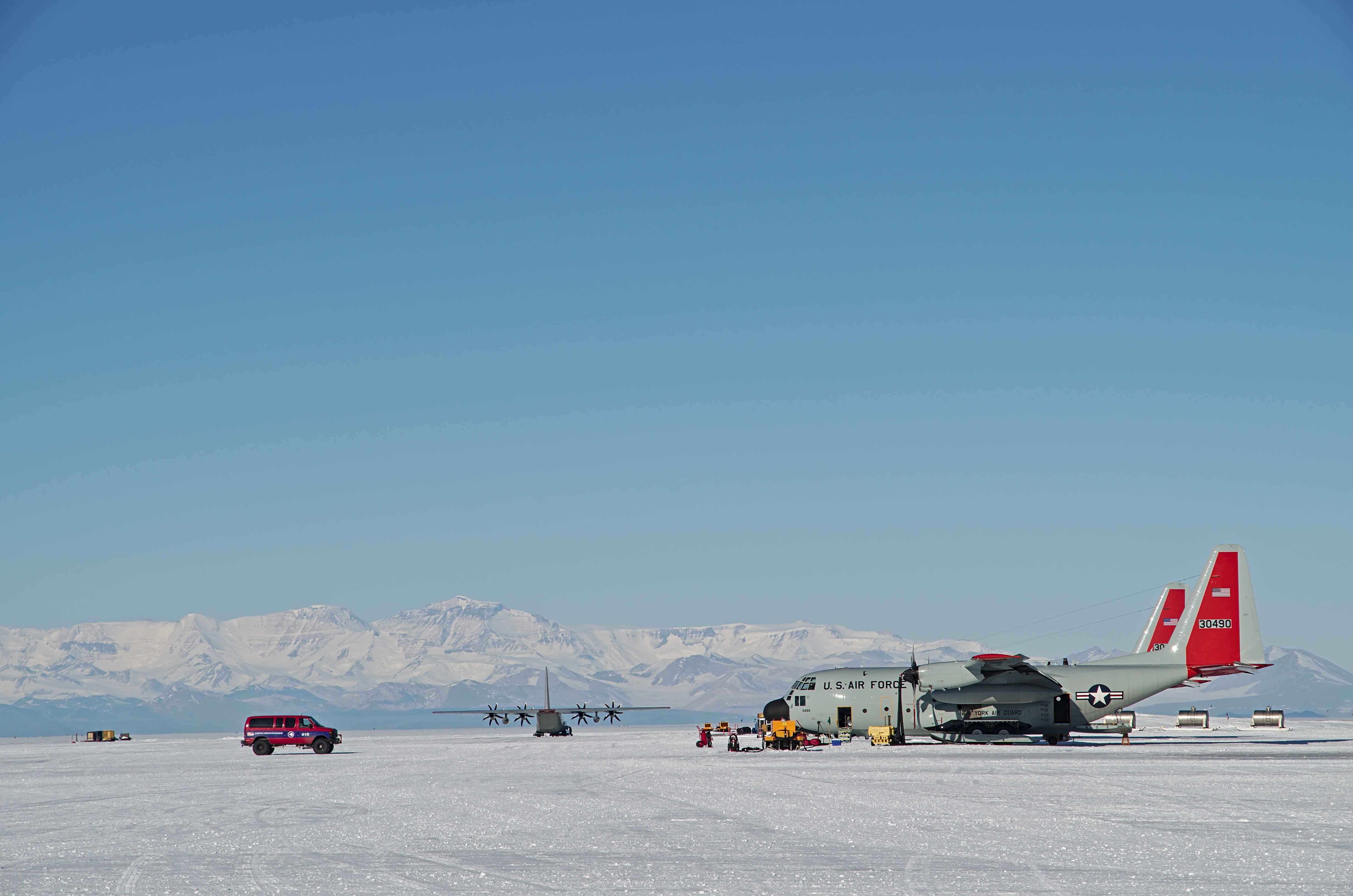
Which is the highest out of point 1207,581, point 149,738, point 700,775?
point 1207,581

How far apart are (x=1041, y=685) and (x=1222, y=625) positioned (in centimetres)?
888

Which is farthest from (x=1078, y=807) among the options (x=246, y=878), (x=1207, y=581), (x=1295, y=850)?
(x=1207, y=581)

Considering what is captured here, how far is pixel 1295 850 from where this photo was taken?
682 inches

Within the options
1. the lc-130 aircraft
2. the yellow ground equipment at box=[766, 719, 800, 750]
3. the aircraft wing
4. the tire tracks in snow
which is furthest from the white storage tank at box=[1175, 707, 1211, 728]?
the tire tracks in snow

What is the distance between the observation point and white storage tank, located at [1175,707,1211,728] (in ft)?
245

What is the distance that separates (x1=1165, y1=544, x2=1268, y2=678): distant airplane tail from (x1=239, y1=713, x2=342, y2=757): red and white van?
130 ft

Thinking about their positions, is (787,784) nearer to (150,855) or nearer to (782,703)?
(150,855)

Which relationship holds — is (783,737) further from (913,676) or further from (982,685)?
(982,685)

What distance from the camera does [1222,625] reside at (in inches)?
1981

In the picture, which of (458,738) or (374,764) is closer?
(374,764)

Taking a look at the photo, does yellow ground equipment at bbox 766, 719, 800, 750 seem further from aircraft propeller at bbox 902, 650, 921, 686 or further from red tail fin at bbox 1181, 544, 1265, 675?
red tail fin at bbox 1181, 544, 1265, 675

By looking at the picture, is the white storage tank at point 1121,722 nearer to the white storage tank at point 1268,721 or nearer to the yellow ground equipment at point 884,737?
the white storage tank at point 1268,721

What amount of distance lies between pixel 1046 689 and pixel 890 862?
35.3 m

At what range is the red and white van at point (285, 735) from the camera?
176 feet
